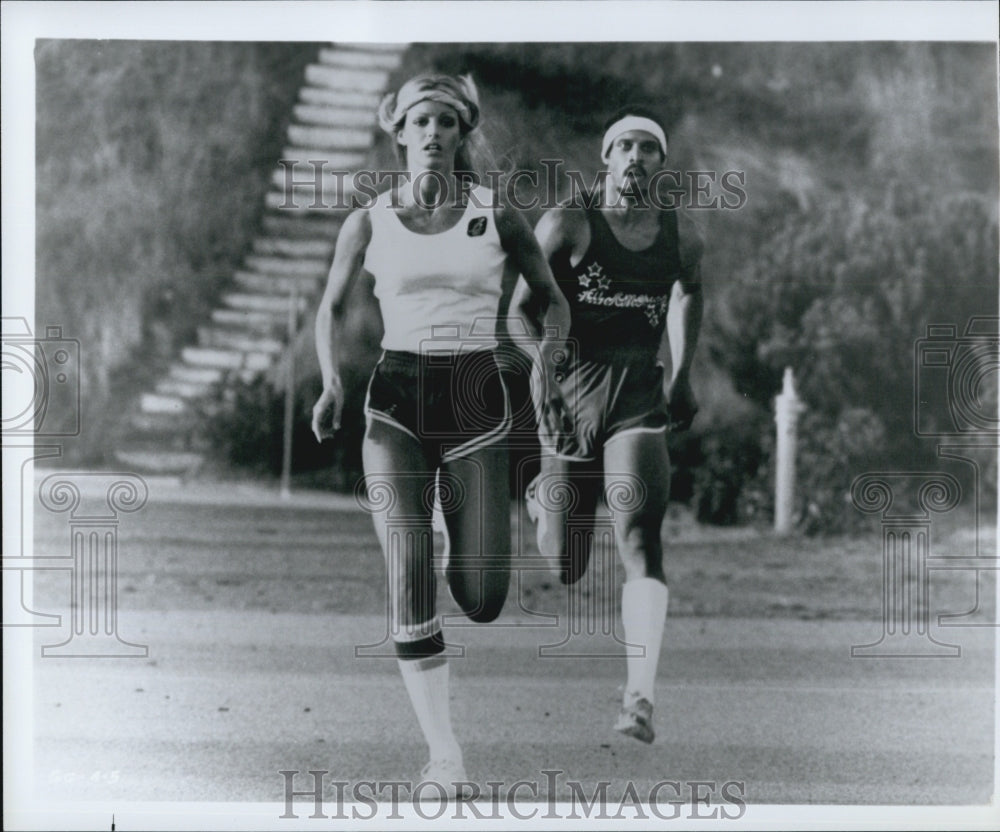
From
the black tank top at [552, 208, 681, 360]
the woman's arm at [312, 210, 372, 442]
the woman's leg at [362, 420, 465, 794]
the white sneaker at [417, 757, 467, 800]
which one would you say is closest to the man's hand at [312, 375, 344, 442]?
the woman's arm at [312, 210, 372, 442]

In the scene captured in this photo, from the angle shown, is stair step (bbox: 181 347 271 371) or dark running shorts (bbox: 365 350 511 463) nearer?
dark running shorts (bbox: 365 350 511 463)

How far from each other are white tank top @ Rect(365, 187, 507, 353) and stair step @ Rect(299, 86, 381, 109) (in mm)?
424

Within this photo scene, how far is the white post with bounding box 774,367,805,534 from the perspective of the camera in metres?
4.41

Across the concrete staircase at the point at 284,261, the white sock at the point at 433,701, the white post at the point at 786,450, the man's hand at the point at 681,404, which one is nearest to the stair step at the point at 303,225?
the concrete staircase at the point at 284,261

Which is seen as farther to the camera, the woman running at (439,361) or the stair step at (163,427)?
the stair step at (163,427)

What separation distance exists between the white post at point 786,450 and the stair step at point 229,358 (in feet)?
5.79

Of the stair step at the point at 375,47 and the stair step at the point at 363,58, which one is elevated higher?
the stair step at the point at 375,47

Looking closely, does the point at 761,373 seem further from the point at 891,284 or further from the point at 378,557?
the point at 378,557

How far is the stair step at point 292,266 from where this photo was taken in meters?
4.40

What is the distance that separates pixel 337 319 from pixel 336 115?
690mm

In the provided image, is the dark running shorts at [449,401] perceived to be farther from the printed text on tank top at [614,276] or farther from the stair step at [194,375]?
the stair step at [194,375]

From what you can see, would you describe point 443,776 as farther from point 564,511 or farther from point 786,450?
Answer: point 786,450

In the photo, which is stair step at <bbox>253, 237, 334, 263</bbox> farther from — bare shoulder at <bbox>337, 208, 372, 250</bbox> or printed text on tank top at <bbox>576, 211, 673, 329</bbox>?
printed text on tank top at <bbox>576, 211, 673, 329</bbox>

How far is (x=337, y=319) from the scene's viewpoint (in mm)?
4371
